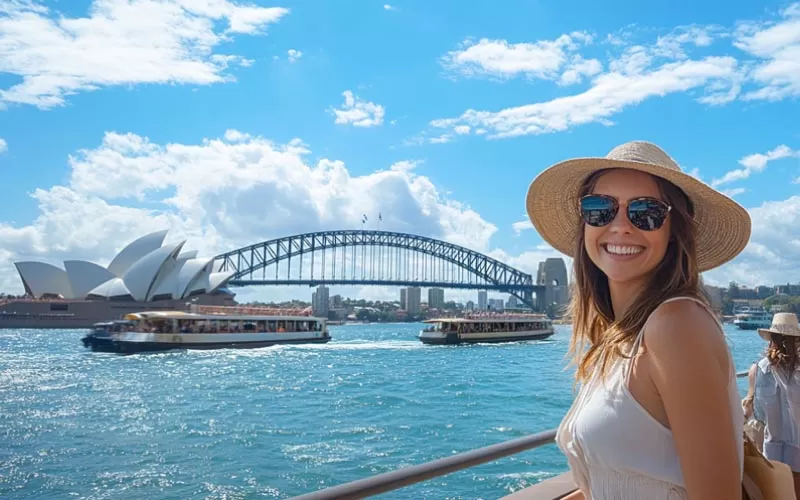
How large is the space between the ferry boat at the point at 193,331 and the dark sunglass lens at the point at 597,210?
3223cm

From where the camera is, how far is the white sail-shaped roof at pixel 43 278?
213ft

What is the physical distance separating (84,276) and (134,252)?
20.9ft

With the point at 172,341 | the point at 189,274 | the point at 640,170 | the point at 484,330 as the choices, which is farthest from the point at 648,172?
the point at 189,274

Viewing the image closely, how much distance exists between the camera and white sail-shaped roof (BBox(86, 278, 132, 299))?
59844mm

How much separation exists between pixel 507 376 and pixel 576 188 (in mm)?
20657

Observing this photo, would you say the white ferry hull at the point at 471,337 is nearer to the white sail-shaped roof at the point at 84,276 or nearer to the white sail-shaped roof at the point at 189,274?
the white sail-shaped roof at the point at 189,274

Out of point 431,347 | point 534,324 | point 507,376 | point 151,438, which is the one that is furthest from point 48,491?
point 534,324

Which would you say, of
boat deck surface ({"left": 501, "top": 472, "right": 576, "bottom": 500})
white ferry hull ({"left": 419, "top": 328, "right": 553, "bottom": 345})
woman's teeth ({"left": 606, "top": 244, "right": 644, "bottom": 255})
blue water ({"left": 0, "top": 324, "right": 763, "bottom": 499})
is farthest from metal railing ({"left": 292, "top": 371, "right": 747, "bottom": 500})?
white ferry hull ({"left": 419, "top": 328, "right": 553, "bottom": 345})

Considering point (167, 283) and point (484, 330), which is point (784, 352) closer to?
point (484, 330)

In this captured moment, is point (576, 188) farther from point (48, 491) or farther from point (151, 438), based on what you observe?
point (151, 438)

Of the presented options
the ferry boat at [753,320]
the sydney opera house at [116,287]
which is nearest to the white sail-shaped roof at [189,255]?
the sydney opera house at [116,287]

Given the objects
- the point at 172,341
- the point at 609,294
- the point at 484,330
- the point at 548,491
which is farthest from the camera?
the point at 484,330

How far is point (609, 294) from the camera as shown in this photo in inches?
58.7

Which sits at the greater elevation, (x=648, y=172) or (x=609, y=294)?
(x=648, y=172)
